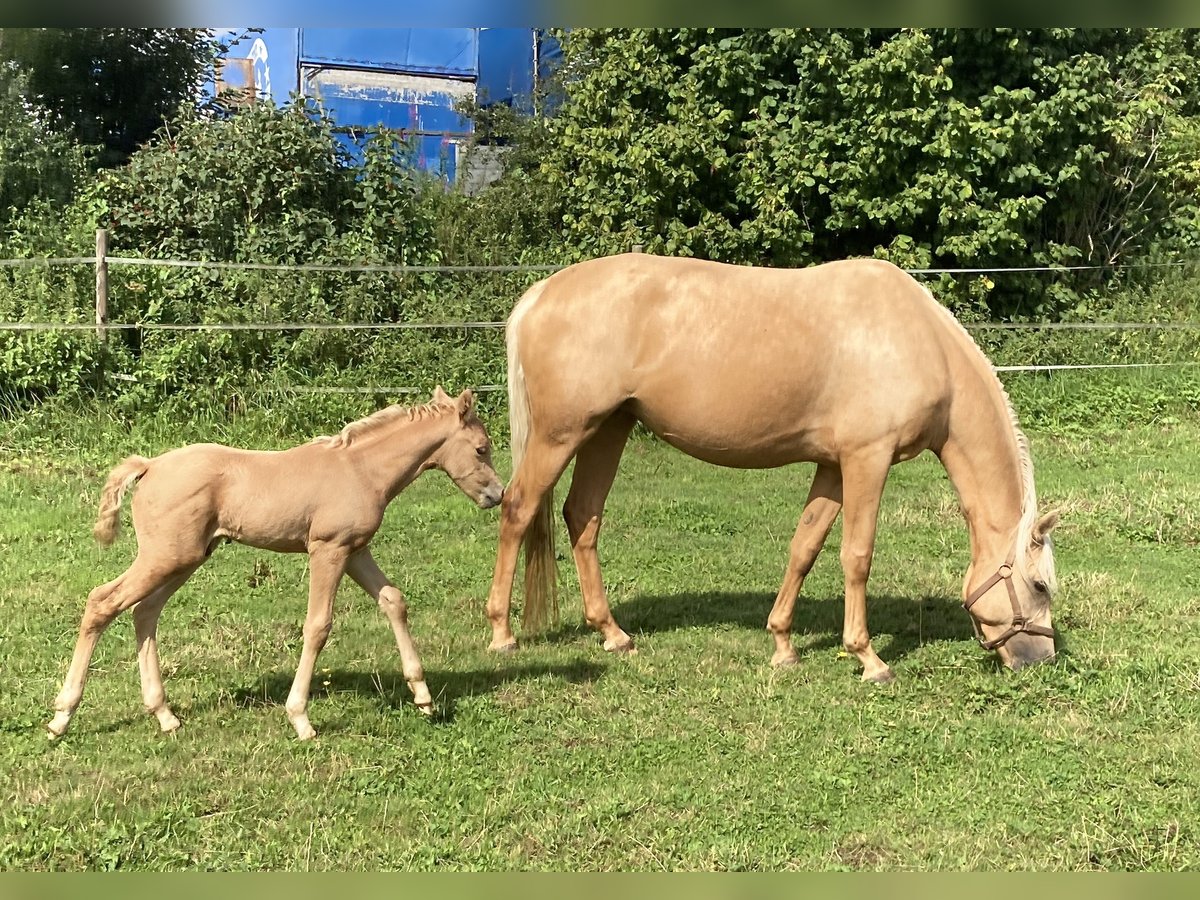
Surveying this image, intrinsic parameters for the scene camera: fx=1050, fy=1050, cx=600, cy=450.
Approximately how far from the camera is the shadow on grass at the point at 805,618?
636 centimetres

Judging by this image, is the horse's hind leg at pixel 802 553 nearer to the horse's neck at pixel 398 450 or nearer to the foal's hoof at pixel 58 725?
the horse's neck at pixel 398 450

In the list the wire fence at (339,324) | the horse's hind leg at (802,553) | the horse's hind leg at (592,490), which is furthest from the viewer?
the wire fence at (339,324)

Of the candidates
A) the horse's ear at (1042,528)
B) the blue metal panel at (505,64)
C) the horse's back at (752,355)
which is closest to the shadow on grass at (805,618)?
the horse's ear at (1042,528)

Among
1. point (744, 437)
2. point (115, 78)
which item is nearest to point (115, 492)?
point (744, 437)


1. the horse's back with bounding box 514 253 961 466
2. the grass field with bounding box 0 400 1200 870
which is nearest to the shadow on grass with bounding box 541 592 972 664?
the grass field with bounding box 0 400 1200 870

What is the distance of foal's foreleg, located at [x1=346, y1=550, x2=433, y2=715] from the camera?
15.4 ft

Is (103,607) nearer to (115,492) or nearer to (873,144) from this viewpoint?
(115,492)

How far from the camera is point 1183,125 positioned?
14484 millimetres

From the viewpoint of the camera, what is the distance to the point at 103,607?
14.5 feet

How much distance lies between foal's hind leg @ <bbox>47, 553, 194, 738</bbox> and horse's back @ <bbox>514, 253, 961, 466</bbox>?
225 cm

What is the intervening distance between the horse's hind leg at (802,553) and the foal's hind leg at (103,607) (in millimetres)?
3172

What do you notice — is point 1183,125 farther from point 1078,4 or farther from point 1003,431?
point 1078,4

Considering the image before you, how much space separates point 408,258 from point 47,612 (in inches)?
288

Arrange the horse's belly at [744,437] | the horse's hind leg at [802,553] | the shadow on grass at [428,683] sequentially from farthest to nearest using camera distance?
1. the horse's hind leg at [802,553]
2. the horse's belly at [744,437]
3. the shadow on grass at [428,683]
